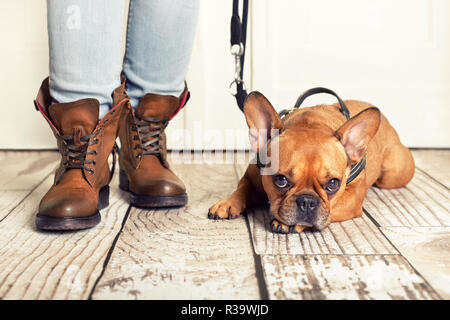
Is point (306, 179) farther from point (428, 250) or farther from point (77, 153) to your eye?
point (77, 153)

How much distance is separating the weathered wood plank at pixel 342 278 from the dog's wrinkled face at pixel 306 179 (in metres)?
0.13

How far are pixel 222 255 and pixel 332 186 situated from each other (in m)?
0.33

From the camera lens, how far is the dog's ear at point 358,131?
1.36 m

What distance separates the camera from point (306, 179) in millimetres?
1303

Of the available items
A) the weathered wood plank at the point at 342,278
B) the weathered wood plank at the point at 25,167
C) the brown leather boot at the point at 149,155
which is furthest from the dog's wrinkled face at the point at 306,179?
the weathered wood plank at the point at 25,167

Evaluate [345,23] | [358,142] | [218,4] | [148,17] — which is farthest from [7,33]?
[358,142]

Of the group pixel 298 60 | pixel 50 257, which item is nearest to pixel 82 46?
pixel 50 257

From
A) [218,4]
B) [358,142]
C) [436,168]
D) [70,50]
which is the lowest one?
[436,168]

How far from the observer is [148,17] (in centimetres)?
154

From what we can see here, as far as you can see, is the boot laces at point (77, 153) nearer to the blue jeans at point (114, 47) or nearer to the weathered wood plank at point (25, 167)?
the blue jeans at point (114, 47)

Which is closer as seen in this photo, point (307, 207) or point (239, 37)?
point (307, 207)

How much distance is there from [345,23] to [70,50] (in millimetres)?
1422
